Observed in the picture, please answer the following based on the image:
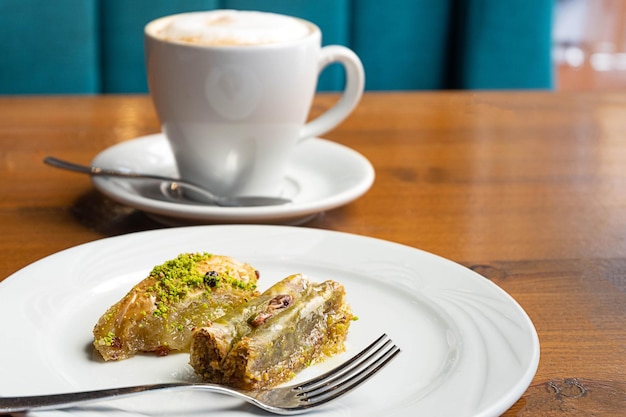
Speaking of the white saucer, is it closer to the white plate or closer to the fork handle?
the white plate

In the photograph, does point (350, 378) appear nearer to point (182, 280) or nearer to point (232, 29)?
point (182, 280)

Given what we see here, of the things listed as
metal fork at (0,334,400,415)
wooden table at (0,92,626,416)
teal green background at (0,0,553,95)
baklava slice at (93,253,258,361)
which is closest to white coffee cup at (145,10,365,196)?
wooden table at (0,92,626,416)

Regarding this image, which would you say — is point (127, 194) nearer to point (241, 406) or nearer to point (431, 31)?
point (241, 406)

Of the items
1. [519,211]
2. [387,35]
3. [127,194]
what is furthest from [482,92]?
[127,194]

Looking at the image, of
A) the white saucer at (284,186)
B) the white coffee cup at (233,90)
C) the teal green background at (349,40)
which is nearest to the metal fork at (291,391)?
the white saucer at (284,186)

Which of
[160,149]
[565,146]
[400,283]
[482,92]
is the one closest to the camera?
[400,283]

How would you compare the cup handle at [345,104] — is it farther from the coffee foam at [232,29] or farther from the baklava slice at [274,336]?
the baklava slice at [274,336]

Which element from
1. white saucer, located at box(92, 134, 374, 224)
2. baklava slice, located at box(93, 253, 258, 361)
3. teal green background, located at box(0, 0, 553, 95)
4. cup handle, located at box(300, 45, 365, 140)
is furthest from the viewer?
teal green background, located at box(0, 0, 553, 95)

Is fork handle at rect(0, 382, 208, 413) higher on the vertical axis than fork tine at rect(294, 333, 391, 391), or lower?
higher

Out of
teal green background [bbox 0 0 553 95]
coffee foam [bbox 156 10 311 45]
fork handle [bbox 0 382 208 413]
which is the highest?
coffee foam [bbox 156 10 311 45]
